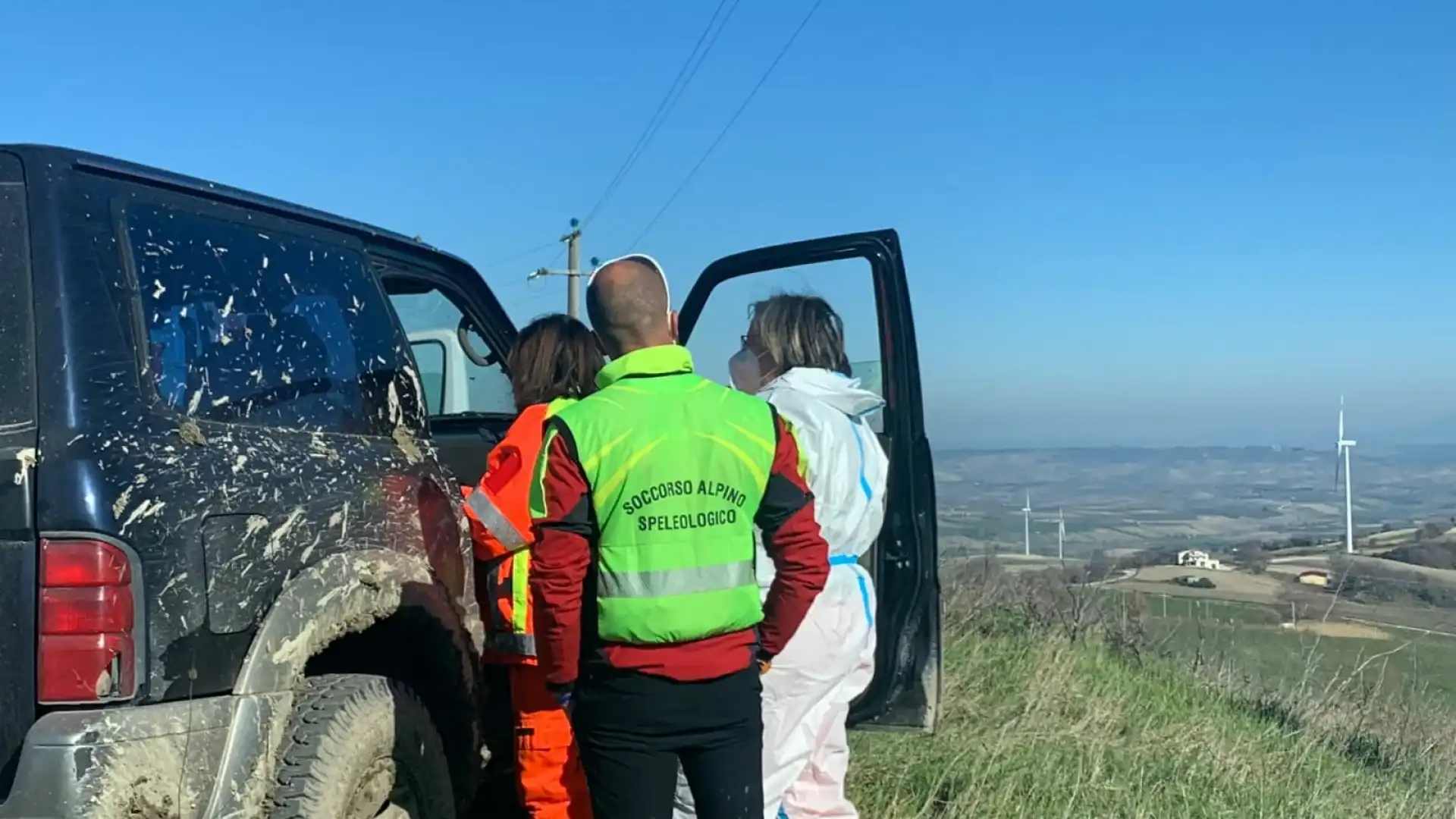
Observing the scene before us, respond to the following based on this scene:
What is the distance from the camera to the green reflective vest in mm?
2537

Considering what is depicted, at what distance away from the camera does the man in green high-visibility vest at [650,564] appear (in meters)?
2.54

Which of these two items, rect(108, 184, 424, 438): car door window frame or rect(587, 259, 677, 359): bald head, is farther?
rect(587, 259, 677, 359): bald head

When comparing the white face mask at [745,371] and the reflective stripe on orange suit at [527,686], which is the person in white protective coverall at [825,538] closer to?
the white face mask at [745,371]

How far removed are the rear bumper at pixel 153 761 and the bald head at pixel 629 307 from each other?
3.50 ft

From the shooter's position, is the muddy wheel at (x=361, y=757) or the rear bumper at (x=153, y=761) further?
the muddy wheel at (x=361, y=757)

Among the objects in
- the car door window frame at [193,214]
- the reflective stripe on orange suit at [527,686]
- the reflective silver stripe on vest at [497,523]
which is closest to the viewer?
the car door window frame at [193,214]

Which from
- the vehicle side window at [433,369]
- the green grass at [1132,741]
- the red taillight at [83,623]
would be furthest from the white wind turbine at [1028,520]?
the red taillight at [83,623]

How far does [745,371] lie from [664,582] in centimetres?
134

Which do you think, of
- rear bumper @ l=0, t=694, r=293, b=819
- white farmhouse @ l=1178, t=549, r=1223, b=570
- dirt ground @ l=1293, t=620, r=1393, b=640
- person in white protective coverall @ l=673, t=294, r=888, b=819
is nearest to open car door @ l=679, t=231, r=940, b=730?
person in white protective coverall @ l=673, t=294, r=888, b=819

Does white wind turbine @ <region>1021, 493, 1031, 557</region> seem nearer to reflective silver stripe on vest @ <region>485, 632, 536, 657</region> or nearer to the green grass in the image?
the green grass

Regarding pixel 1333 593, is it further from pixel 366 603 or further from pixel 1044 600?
pixel 366 603

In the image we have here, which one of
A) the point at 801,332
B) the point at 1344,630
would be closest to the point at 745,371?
the point at 801,332

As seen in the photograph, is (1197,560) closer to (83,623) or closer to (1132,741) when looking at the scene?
(1132,741)

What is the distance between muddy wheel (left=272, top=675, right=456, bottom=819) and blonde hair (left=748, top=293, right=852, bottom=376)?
4.71 feet
